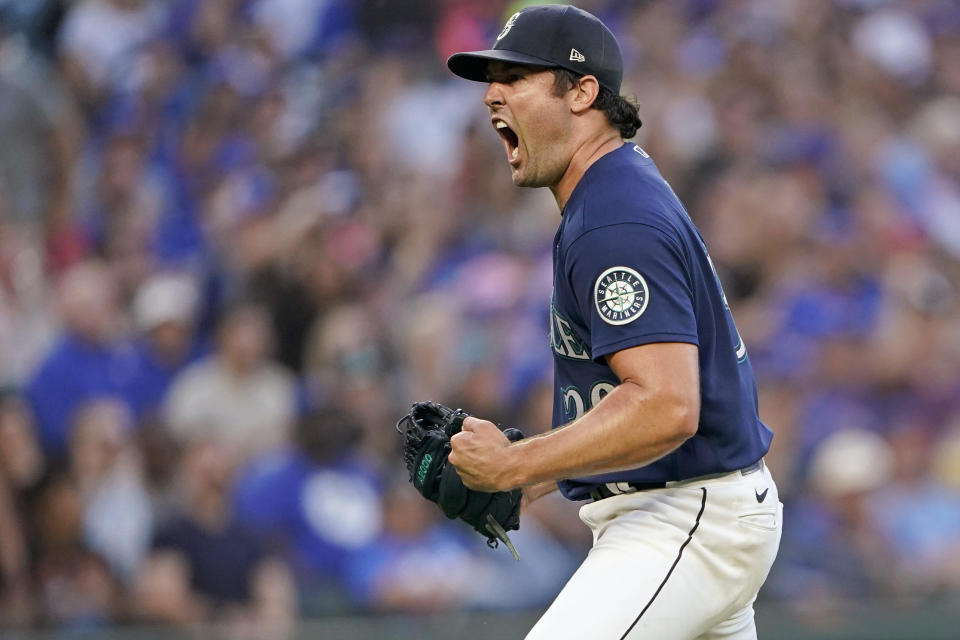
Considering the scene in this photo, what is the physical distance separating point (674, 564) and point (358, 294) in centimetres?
405

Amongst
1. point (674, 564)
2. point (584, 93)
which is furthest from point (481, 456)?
point (584, 93)

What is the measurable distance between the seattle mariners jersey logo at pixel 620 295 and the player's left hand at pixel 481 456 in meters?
0.33

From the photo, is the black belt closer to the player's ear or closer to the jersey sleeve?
the jersey sleeve

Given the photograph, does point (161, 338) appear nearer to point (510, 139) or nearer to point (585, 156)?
point (510, 139)

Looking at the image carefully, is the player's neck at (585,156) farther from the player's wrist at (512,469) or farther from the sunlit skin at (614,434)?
the player's wrist at (512,469)

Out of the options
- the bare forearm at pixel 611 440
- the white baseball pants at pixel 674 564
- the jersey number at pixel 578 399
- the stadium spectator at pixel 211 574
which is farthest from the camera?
the stadium spectator at pixel 211 574

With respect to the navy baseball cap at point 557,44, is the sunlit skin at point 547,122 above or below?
below

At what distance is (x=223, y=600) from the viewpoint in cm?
580

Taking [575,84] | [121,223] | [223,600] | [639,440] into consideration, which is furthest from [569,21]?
[121,223]

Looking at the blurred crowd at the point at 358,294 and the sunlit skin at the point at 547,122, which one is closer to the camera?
the sunlit skin at the point at 547,122

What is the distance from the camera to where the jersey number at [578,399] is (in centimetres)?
282

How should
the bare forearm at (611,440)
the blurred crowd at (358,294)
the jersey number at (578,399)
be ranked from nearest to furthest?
1. the bare forearm at (611,440)
2. the jersey number at (578,399)
3. the blurred crowd at (358,294)

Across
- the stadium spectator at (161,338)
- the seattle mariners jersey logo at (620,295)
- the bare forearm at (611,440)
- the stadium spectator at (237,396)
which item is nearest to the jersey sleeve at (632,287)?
the seattle mariners jersey logo at (620,295)

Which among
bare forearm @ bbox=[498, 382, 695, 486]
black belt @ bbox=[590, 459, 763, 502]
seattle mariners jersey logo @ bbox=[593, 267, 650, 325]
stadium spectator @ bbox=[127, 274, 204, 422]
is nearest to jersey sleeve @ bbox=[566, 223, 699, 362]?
seattle mariners jersey logo @ bbox=[593, 267, 650, 325]
